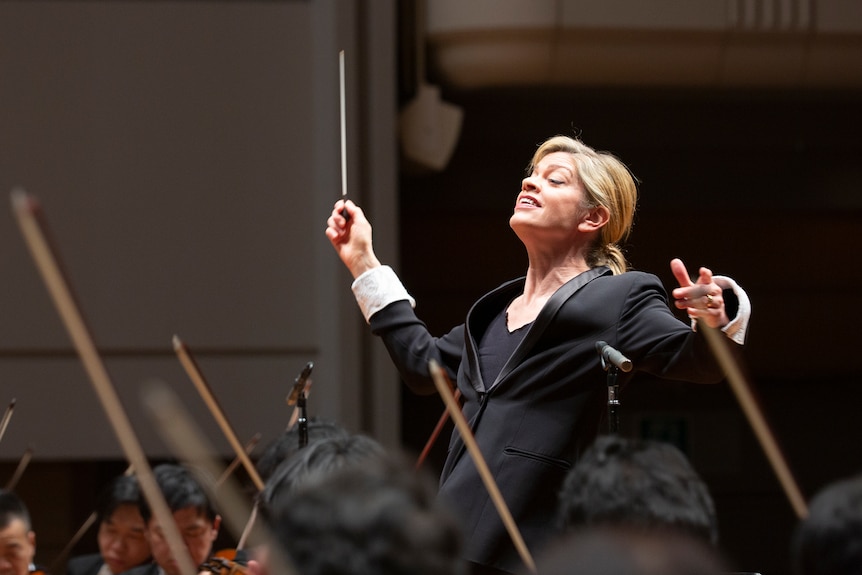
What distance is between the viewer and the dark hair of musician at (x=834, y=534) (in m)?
0.96

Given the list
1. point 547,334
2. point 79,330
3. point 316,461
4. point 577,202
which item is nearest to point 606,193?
point 577,202

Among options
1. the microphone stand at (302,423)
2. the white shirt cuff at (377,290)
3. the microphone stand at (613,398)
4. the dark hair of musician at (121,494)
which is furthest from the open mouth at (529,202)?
the dark hair of musician at (121,494)

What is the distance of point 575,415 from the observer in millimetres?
1943

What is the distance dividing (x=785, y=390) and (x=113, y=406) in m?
5.00

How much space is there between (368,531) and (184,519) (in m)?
2.24

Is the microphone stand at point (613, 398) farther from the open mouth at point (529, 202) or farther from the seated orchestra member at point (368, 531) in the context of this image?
the seated orchestra member at point (368, 531)

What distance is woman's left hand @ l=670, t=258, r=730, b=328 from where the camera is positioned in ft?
5.80

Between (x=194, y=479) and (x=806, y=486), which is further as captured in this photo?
(x=806, y=486)

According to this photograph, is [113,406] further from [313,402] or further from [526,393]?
[313,402]

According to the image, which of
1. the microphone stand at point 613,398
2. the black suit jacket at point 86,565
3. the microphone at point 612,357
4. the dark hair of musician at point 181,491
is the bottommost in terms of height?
the microphone stand at point 613,398

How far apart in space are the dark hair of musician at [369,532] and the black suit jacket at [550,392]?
3.34 feet

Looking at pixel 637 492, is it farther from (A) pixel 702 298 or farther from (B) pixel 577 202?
(B) pixel 577 202

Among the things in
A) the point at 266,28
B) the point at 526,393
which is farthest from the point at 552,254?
the point at 266,28

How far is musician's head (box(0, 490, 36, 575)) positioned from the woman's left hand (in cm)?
178
